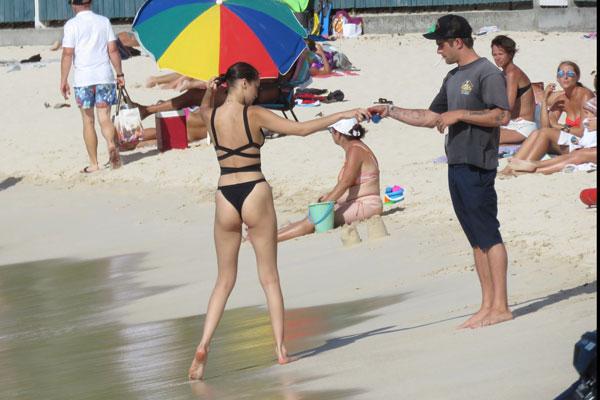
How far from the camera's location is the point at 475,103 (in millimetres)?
7832

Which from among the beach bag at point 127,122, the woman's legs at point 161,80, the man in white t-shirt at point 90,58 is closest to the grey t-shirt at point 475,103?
the man in white t-shirt at point 90,58

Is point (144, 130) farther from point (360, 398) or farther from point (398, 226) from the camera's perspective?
point (360, 398)

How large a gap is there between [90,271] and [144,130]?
5.07 m

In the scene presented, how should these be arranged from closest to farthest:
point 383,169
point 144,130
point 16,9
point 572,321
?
point 572,321
point 383,169
point 144,130
point 16,9

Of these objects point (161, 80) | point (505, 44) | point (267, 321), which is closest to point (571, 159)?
point (505, 44)

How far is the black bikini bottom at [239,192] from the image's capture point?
7.59m

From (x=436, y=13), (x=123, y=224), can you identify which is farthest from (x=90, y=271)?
(x=436, y=13)

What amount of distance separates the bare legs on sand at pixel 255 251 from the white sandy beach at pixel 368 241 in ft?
1.14

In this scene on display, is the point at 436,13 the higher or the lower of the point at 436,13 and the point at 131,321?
the higher

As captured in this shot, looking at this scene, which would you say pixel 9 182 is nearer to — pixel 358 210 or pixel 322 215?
pixel 322 215

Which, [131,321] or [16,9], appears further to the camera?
[16,9]

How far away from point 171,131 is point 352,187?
496 cm

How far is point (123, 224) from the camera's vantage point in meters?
13.7

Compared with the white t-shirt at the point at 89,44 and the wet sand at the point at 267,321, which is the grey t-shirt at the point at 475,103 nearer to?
the wet sand at the point at 267,321
